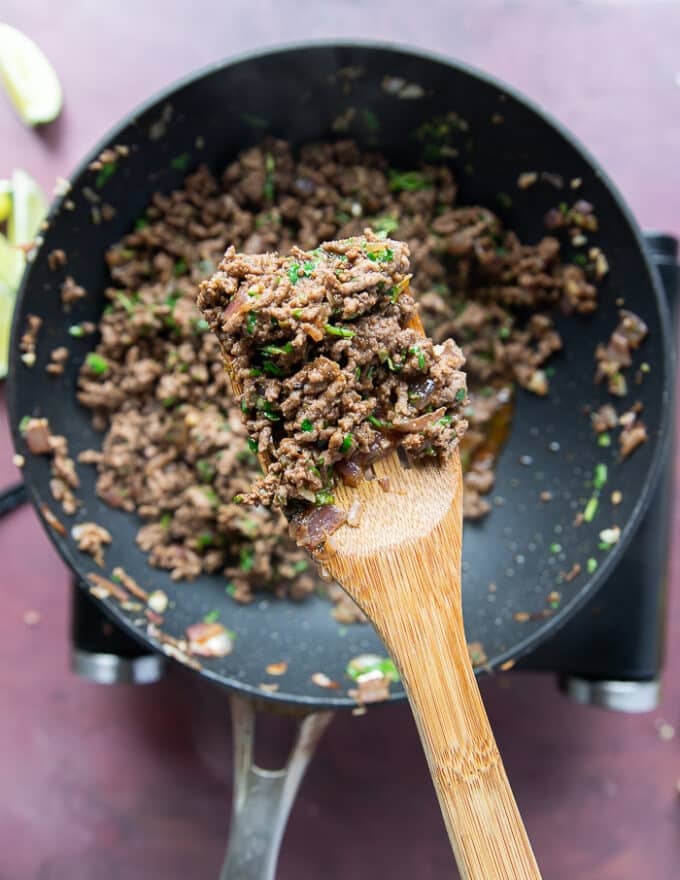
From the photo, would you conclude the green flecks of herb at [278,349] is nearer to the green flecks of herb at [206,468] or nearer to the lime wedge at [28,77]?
the green flecks of herb at [206,468]

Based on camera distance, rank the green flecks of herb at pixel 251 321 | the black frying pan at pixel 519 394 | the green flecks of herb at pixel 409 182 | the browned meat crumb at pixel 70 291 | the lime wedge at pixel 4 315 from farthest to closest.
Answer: the lime wedge at pixel 4 315
the green flecks of herb at pixel 409 182
the browned meat crumb at pixel 70 291
the black frying pan at pixel 519 394
the green flecks of herb at pixel 251 321

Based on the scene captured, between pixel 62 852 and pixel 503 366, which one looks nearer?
pixel 503 366

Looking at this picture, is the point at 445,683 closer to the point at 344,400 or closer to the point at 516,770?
the point at 344,400

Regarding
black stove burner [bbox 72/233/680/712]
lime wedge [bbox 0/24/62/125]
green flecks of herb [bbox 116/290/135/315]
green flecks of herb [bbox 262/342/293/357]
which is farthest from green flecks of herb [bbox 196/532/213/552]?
lime wedge [bbox 0/24/62/125]

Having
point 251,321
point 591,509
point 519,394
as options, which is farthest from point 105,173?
point 591,509

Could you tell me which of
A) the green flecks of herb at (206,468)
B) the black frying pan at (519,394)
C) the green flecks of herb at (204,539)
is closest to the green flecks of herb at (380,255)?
the black frying pan at (519,394)

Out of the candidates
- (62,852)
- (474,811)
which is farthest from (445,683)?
(62,852)
